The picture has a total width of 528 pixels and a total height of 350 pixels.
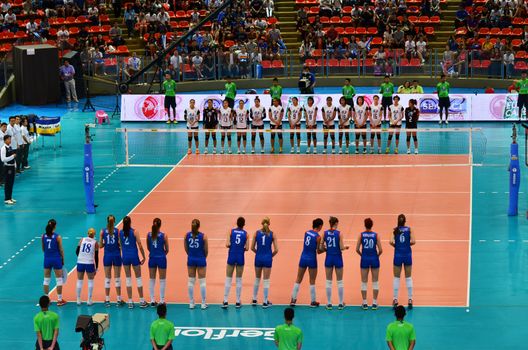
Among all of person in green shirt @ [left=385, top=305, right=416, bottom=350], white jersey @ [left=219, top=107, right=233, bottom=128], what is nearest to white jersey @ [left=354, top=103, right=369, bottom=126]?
Result: white jersey @ [left=219, top=107, right=233, bottom=128]

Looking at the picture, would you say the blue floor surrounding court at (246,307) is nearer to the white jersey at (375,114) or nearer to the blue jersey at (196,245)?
the blue jersey at (196,245)

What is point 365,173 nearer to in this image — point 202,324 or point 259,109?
point 259,109

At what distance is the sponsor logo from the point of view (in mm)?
21641

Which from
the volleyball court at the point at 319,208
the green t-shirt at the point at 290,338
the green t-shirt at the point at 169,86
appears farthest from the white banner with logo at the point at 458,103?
the green t-shirt at the point at 290,338

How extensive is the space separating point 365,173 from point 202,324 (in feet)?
46.3

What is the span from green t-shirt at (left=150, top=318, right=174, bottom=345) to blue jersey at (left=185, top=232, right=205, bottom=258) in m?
4.26

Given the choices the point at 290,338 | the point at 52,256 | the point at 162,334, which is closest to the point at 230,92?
the point at 52,256

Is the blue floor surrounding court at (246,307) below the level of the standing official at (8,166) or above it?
below

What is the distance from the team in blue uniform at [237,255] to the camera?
22938 millimetres

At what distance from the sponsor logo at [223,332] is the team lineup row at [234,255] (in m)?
1.22

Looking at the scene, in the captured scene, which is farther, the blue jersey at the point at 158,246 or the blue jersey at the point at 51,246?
the blue jersey at the point at 51,246

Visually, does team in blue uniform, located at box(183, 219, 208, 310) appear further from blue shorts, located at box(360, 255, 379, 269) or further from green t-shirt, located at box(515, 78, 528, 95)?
green t-shirt, located at box(515, 78, 528, 95)

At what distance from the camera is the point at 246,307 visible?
76.5 ft

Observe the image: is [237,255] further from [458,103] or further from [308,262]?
[458,103]
